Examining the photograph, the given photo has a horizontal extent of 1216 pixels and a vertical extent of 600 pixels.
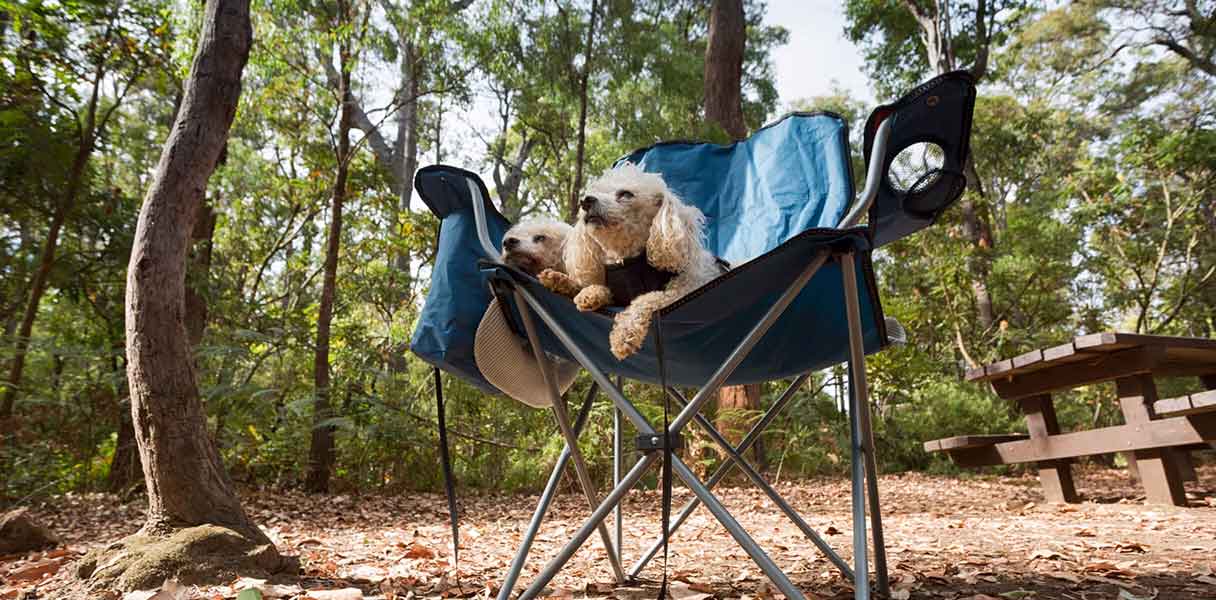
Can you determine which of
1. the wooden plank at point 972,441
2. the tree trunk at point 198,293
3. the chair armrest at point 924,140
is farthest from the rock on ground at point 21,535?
the wooden plank at point 972,441

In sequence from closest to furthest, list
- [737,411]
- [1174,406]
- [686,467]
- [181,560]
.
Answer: [686,467] < [181,560] < [1174,406] < [737,411]

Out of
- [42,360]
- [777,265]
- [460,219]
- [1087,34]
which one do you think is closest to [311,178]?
[42,360]

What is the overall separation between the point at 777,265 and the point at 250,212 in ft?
25.4

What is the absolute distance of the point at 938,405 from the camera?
7.04 meters

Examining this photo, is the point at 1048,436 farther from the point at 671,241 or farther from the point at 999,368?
the point at 671,241

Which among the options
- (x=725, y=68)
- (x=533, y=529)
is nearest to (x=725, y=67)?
(x=725, y=68)

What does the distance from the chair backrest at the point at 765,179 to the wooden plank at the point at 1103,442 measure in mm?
2428

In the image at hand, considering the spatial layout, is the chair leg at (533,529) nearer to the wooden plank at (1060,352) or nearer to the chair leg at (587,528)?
the chair leg at (587,528)

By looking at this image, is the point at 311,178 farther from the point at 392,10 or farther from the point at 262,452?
the point at 262,452

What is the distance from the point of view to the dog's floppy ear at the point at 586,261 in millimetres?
1770

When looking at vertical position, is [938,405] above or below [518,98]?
below

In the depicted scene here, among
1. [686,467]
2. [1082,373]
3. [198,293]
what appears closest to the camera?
[686,467]

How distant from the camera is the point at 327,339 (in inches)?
207

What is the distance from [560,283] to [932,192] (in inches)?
36.5
